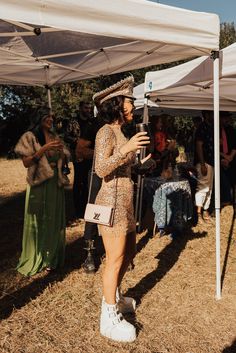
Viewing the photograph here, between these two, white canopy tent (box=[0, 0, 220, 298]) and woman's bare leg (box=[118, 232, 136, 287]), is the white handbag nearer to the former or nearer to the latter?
woman's bare leg (box=[118, 232, 136, 287])

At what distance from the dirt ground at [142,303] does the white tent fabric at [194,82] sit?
2271 millimetres

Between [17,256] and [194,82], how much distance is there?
325cm

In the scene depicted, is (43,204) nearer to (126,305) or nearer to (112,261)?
(126,305)

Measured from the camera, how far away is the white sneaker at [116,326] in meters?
3.03

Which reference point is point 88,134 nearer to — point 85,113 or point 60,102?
point 85,113

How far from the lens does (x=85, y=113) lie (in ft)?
20.2

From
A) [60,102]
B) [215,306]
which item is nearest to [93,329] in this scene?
[215,306]

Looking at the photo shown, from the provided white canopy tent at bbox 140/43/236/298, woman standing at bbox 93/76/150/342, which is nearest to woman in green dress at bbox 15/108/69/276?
woman standing at bbox 93/76/150/342

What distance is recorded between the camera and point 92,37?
14.2 ft

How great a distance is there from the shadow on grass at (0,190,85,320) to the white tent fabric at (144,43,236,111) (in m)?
2.58

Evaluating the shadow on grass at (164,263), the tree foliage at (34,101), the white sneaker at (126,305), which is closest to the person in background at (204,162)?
the shadow on grass at (164,263)

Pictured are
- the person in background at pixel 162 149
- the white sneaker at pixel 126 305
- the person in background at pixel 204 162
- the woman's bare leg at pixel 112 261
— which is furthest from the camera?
the person in background at pixel 204 162

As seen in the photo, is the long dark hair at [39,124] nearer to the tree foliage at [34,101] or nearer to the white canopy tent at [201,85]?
the white canopy tent at [201,85]

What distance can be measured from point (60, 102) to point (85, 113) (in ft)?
48.1
